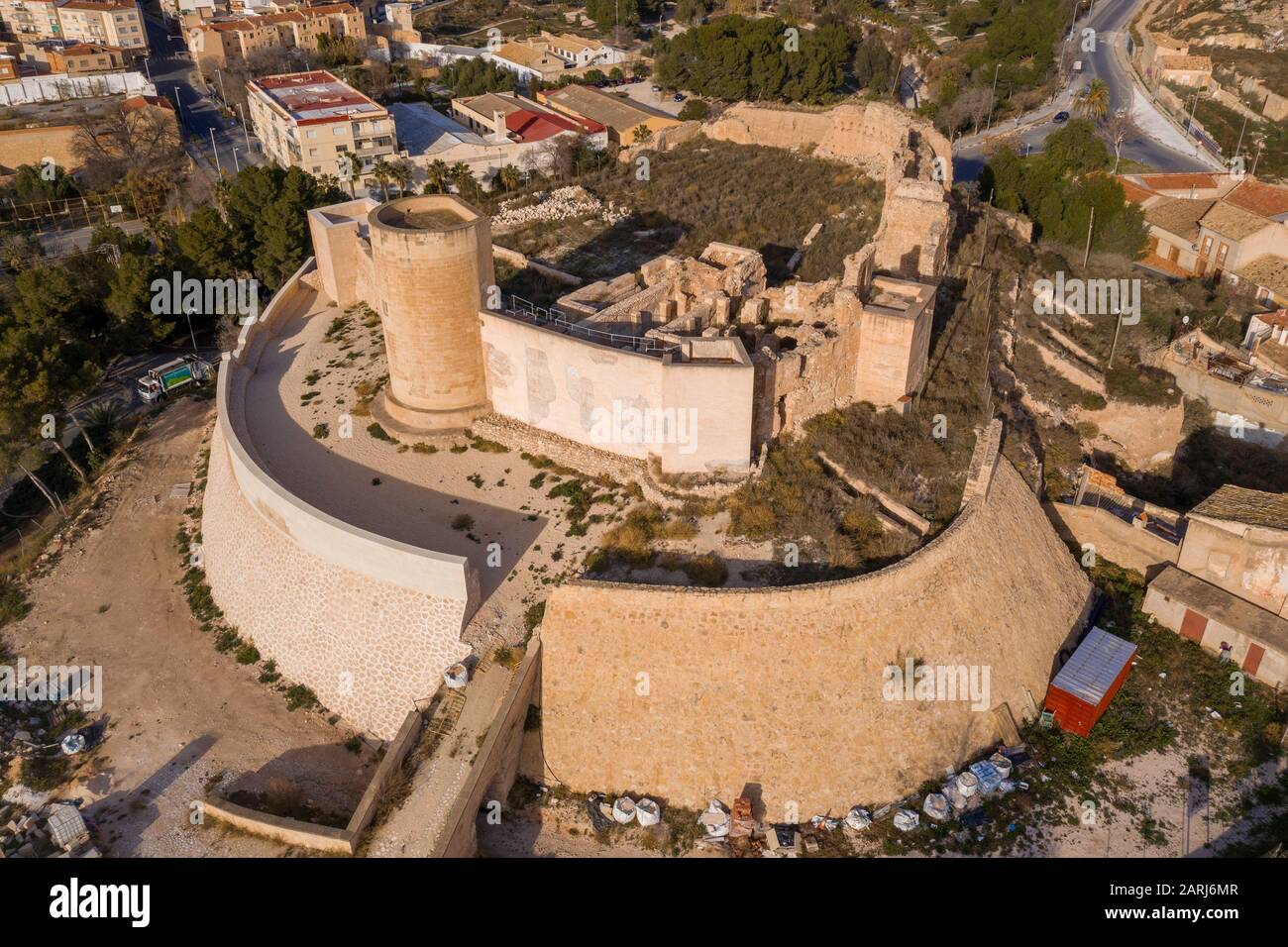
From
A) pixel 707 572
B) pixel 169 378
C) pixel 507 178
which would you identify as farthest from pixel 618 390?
pixel 507 178

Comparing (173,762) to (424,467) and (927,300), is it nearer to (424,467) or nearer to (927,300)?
(424,467)

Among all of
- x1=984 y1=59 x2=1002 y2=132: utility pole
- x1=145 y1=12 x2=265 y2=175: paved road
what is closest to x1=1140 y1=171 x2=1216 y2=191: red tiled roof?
x1=984 y1=59 x2=1002 y2=132: utility pole

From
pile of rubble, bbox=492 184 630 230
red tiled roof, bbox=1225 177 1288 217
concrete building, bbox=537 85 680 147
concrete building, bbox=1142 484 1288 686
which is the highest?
concrete building, bbox=537 85 680 147

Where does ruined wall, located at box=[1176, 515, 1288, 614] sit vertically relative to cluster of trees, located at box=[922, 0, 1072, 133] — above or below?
below

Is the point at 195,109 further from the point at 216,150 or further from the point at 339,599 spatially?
the point at 339,599

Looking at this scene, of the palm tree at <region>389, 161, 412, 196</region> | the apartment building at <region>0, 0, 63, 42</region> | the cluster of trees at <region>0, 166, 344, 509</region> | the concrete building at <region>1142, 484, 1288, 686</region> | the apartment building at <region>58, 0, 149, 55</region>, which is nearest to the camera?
the concrete building at <region>1142, 484, 1288, 686</region>

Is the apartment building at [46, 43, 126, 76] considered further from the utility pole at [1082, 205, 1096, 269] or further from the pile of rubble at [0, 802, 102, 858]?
the pile of rubble at [0, 802, 102, 858]

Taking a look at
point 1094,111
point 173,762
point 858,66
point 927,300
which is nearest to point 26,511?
point 173,762
